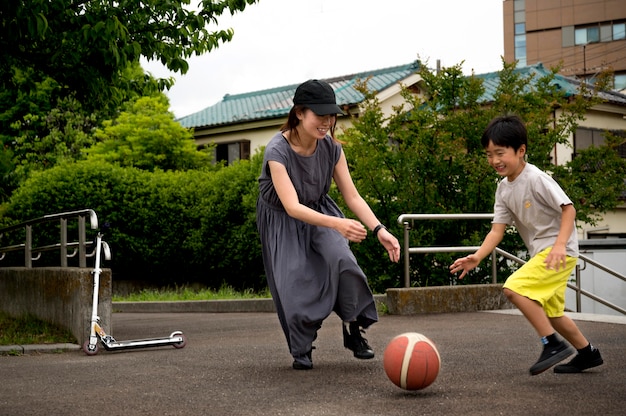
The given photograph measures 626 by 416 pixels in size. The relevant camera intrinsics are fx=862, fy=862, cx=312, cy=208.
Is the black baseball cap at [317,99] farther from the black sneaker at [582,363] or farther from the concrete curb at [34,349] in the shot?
the concrete curb at [34,349]

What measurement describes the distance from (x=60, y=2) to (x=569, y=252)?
5.73m

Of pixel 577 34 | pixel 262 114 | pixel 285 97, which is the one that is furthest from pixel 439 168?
pixel 577 34

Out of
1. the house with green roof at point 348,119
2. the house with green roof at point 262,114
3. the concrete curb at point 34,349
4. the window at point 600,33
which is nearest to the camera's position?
the concrete curb at point 34,349

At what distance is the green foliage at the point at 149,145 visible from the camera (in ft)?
90.5

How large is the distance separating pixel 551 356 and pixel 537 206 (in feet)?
2.92

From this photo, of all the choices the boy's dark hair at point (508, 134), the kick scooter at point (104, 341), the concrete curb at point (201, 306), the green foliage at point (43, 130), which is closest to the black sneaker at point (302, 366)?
the boy's dark hair at point (508, 134)

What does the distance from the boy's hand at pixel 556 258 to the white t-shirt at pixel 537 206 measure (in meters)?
0.18

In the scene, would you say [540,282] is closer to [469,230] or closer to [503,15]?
[469,230]

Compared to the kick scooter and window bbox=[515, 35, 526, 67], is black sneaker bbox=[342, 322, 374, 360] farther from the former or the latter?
window bbox=[515, 35, 526, 67]

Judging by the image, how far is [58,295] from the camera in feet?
28.2

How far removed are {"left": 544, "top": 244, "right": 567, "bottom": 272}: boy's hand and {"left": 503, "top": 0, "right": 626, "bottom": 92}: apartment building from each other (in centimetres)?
5004

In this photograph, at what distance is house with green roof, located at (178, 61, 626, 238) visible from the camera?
30.3 meters

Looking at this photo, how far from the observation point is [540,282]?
5.10m

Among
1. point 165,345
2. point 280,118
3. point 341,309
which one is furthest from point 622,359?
point 280,118
